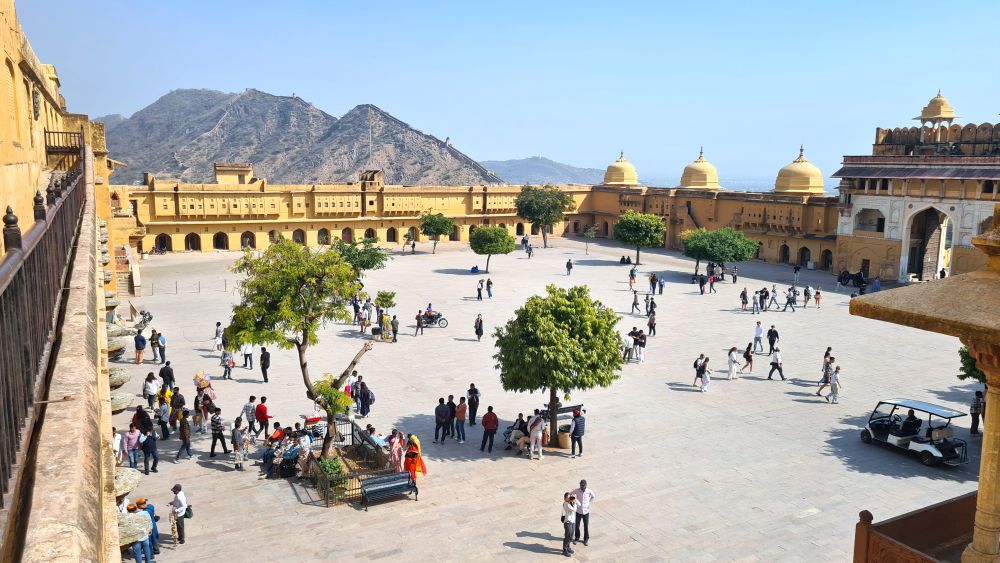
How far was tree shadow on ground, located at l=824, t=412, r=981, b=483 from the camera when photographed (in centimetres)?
1411

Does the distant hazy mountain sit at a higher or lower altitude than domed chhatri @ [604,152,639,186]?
higher

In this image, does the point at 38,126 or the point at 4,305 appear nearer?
the point at 4,305

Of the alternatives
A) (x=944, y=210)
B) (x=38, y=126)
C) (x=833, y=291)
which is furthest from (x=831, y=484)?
(x=944, y=210)

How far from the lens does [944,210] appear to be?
37094 mm

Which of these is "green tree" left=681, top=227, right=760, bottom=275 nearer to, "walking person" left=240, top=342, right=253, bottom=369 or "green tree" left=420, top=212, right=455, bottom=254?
"green tree" left=420, top=212, right=455, bottom=254

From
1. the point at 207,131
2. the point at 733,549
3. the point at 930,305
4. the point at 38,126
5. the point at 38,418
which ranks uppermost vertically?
the point at 207,131

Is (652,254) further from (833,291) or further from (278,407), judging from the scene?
(278,407)

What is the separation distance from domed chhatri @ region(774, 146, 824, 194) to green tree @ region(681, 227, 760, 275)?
10.4m

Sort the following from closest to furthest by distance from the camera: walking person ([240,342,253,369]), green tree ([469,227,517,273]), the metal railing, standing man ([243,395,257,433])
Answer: the metal railing → standing man ([243,395,257,433]) → walking person ([240,342,253,369]) → green tree ([469,227,517,273])

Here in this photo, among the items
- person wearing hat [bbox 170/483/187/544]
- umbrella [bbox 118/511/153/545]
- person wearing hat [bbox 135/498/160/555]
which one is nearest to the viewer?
umbrella [bbox 118/511/153/545]

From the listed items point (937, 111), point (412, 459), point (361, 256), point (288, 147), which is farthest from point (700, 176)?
point (288, 147)

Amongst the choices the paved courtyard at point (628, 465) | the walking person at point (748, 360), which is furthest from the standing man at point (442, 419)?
the walking person at point (748, 360)

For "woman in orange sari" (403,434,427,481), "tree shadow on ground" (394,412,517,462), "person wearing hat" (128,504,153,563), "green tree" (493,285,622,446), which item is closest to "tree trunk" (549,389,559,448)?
"green tree" (493,285,622,446)

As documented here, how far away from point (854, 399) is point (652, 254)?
3343 centimetres
